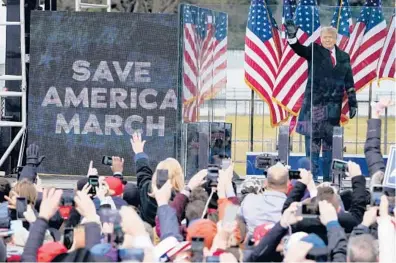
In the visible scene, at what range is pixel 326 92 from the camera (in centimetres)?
1703

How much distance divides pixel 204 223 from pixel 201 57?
8.49 metres

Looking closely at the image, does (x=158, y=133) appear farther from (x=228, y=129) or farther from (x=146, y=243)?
(x=146, y=243)

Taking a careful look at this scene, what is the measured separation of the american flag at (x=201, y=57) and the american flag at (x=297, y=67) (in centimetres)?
84

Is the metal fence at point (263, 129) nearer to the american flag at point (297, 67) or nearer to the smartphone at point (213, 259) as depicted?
the american flag at point (297, 67)

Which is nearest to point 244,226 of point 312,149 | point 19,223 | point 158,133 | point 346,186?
point 19,223

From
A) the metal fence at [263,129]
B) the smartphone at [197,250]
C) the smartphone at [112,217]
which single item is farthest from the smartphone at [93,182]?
the metal fence at [263,129]

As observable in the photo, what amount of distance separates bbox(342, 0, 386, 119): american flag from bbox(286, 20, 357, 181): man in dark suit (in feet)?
0.23

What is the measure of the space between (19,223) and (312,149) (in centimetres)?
655

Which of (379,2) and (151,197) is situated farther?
(379,2)

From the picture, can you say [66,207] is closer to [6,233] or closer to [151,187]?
[151,187]

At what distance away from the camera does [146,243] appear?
8.77 meters

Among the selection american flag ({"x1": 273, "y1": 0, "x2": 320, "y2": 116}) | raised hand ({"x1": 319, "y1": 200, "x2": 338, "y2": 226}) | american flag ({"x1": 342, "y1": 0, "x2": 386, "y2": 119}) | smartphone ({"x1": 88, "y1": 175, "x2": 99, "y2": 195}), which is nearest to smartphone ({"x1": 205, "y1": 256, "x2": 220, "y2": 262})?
raised hand ({"x1": 319, "y1": 200, "x2": 338, "y2": 226})

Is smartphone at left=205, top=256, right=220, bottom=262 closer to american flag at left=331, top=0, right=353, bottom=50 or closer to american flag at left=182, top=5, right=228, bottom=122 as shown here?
american flag at left=331, top=0, right=353, bottom=50

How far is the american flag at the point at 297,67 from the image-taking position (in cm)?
1734
